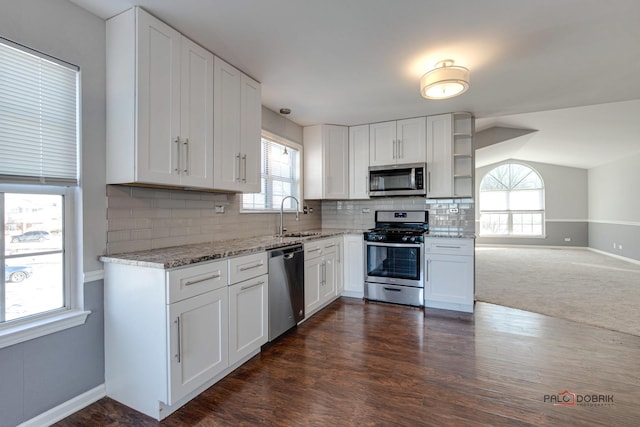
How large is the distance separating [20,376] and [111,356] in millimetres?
421

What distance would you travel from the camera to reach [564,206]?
937 cm

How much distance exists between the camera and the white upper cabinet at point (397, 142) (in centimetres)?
398

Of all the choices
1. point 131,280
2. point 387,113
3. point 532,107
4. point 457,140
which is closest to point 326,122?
point 387,113

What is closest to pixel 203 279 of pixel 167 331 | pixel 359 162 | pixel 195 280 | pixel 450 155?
pixel 195 280

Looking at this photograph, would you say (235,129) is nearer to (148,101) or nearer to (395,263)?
(148,101)

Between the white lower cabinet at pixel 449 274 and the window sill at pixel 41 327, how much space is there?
3378 mm

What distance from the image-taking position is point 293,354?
2.49m

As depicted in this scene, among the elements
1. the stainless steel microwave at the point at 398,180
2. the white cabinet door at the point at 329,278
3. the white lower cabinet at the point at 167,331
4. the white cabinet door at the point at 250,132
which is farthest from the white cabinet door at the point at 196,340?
the stainless steel microwave at the point at 398,180

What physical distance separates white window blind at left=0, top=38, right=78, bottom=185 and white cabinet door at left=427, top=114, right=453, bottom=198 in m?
3.63

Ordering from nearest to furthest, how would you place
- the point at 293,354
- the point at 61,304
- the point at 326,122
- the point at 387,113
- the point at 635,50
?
the point at 61,304
the point at 635,50
the point at 293,354
the point at 387,113
the point at 326,122

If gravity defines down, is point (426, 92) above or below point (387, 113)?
below

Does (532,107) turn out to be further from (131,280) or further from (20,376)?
(20,376)

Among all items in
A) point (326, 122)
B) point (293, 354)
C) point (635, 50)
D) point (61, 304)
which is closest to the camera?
point (61, 304)

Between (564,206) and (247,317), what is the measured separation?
35.9 feet
